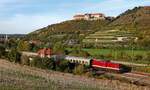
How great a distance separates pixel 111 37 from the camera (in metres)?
103

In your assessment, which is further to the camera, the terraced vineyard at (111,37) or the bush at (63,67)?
the terraced vineyard at (111,37)

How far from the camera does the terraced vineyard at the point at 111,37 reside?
318 ft

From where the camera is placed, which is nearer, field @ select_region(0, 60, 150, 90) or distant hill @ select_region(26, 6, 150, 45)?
field @ select_region(0, 60, 150, 90)

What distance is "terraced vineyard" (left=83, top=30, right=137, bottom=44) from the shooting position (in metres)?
96.9

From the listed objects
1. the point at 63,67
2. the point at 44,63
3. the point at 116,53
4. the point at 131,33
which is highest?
the point at 131,33

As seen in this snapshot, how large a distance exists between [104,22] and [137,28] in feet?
150

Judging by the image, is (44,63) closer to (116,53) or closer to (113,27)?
(116,53)

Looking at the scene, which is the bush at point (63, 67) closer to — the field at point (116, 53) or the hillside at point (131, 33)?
the field at point (116, 53)

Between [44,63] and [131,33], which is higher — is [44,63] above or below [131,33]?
below

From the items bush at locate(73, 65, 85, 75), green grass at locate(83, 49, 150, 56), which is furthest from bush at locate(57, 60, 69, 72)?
green grass at locate(83, 49, 150, 56)

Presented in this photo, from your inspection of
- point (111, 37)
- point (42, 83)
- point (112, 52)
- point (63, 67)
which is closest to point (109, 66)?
point (63, 67)

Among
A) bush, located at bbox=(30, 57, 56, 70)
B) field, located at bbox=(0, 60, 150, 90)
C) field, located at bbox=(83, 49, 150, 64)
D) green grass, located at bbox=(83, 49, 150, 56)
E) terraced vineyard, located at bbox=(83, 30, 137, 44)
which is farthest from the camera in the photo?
terraced vineyard, located at bbox=(83, 30, 137, 44)

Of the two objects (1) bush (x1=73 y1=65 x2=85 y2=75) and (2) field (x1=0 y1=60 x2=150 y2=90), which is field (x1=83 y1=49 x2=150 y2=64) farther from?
(2) field (x1=0 y1=60 x2=150 y2=90)

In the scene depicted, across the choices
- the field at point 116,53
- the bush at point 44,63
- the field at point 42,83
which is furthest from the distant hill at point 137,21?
the field at point 42,83
